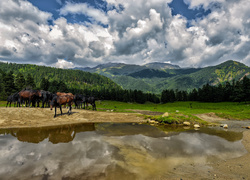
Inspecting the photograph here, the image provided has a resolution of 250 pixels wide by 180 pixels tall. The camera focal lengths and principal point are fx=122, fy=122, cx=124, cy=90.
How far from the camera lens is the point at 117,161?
27.5 ft

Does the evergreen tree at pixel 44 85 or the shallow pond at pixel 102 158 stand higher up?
the evergreen tree at pixel 44 85

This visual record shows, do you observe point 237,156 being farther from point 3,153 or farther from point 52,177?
point 3,153

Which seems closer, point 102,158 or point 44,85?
point 102,158

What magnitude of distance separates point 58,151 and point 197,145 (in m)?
12.8

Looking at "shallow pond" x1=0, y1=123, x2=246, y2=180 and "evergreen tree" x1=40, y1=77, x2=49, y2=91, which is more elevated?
"evergreen tree" x1=40, y1=77, x2=49, y2=91

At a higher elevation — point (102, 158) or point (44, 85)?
point (44, 85)

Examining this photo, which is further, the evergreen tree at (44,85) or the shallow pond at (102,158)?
the evergreen tree at (44,85)

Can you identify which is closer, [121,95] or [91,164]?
[91,164]

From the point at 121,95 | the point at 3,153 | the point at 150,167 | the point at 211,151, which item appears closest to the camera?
the point at 150,167

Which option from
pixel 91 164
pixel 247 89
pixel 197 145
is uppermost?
pixel 247 89

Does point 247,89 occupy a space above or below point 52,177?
above

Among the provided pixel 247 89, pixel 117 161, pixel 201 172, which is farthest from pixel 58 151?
pixel 247 89

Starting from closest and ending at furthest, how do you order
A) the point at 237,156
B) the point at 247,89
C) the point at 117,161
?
the point at 117,161, the point at 237,156, the point at 247,89

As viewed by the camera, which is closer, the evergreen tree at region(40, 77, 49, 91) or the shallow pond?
the shallow pond
